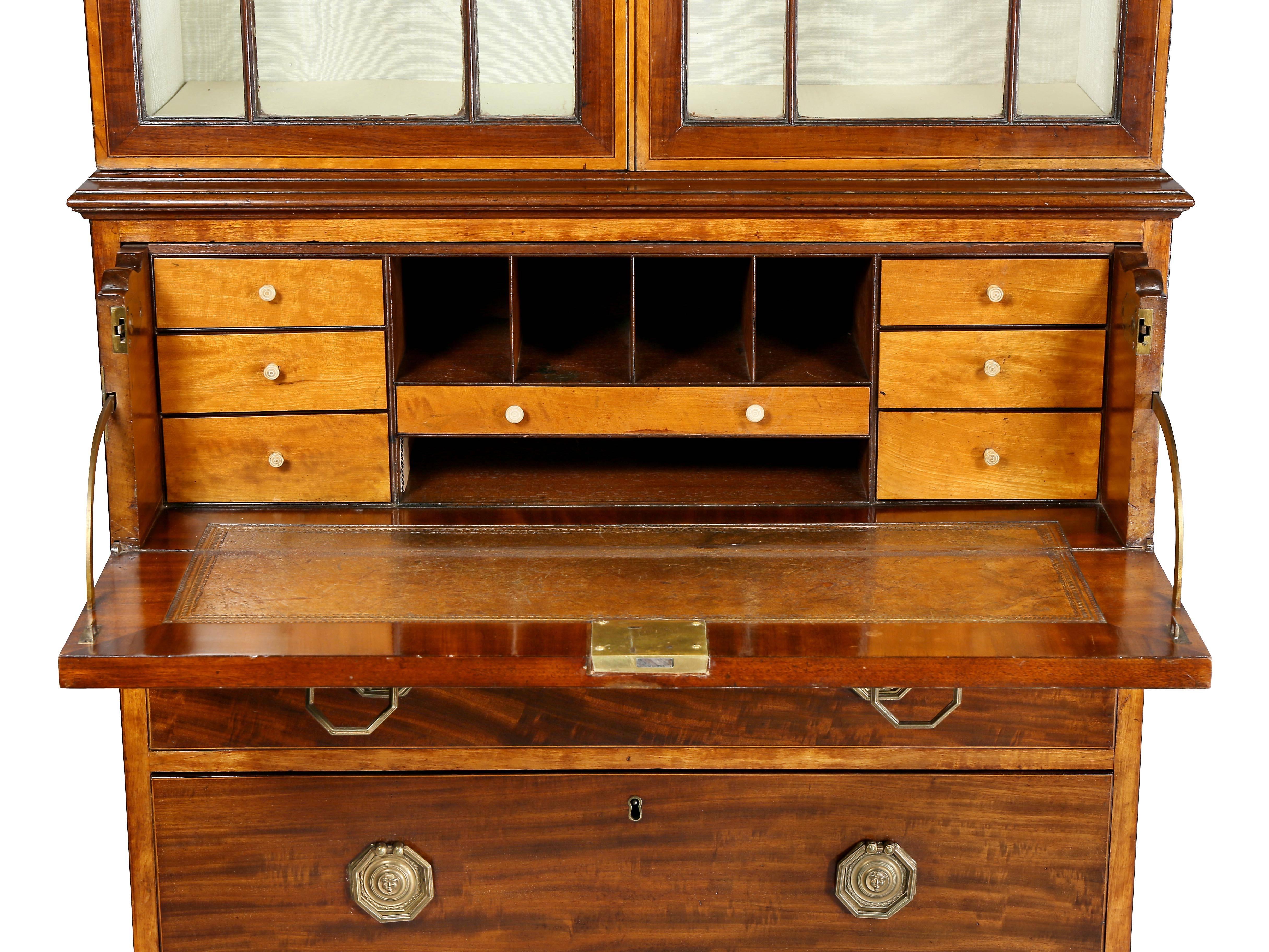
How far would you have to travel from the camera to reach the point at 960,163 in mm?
3510

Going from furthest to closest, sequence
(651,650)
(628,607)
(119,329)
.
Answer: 1. (119,329)
2. (628,607)
3. (651,650)

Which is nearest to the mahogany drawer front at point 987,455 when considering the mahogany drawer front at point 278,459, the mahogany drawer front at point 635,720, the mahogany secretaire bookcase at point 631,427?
the mahogany secretaire bookcase at point 631,427

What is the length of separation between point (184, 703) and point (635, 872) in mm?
844

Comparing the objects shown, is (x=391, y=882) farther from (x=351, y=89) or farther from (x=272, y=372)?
(x=351, y=89)

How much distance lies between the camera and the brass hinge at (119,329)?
336cm

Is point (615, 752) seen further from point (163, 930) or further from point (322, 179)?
point (322, 179)

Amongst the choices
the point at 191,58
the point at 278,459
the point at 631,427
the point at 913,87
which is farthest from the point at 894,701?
the point at 191,58

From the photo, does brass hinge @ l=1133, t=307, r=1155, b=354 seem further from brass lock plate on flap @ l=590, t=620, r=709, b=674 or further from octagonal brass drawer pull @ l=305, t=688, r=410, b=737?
octagonal brass drawer pull @ l=305, t=688, r=410, b=737

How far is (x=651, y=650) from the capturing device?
2.99 m

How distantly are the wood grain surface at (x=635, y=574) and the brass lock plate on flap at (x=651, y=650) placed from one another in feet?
0.19

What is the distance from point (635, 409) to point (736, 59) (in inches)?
25.8

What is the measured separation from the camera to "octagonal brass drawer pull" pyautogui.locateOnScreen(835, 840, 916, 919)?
11.2 feet

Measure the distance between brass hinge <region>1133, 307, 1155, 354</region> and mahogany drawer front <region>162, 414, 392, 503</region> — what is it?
136cm

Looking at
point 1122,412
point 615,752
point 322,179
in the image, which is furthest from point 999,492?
point 322,179
